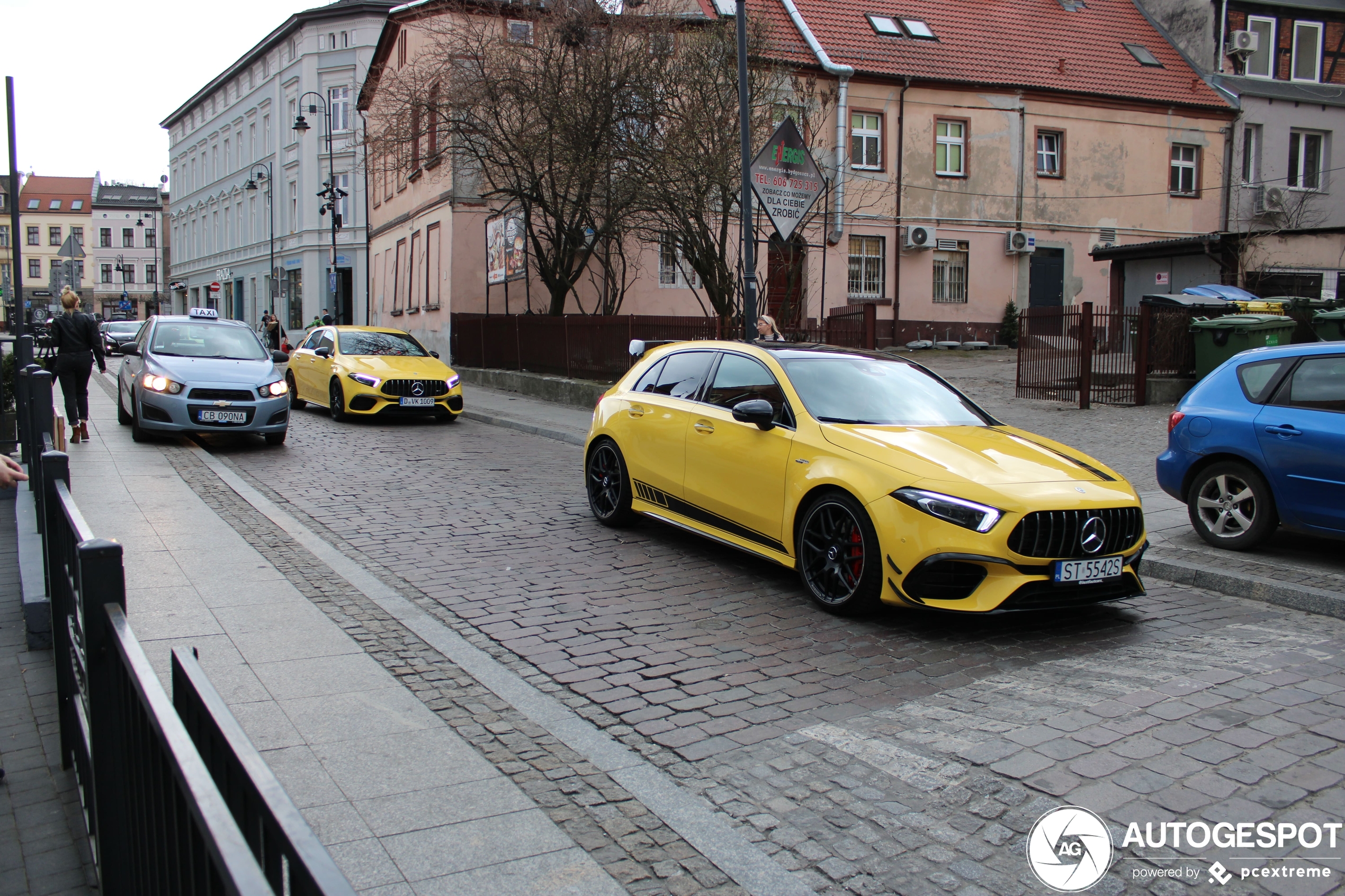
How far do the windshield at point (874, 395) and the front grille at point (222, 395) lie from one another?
27.6 ft

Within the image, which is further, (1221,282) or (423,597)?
(1221,282)

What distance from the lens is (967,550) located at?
18.5 feet

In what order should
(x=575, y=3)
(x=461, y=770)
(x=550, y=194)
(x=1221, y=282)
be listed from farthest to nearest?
1. (x=1221, y=282)
2. (x=550, y=194)
3. (x=575, y=3)
4. (x=461, y=770)

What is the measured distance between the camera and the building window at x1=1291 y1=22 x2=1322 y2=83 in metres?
33.7

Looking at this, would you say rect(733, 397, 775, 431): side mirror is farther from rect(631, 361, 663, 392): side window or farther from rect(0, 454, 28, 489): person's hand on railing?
rect(0, 454, 28, 489): person's hand on railing

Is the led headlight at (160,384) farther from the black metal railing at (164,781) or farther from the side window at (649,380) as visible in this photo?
the black metal railing at (164,781)

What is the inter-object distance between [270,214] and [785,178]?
51.6 metres

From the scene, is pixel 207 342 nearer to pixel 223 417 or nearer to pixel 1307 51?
pixel 223 417

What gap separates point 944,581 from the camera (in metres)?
5.77

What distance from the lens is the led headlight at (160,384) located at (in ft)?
42.6

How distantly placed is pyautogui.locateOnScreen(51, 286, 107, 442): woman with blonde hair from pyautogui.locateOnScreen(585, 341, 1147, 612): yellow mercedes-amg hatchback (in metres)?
8.30

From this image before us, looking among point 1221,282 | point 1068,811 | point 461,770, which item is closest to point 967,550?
point 1068,811

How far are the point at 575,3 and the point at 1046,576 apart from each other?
18664 mm

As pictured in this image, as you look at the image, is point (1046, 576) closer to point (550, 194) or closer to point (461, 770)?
point (461, 770)
